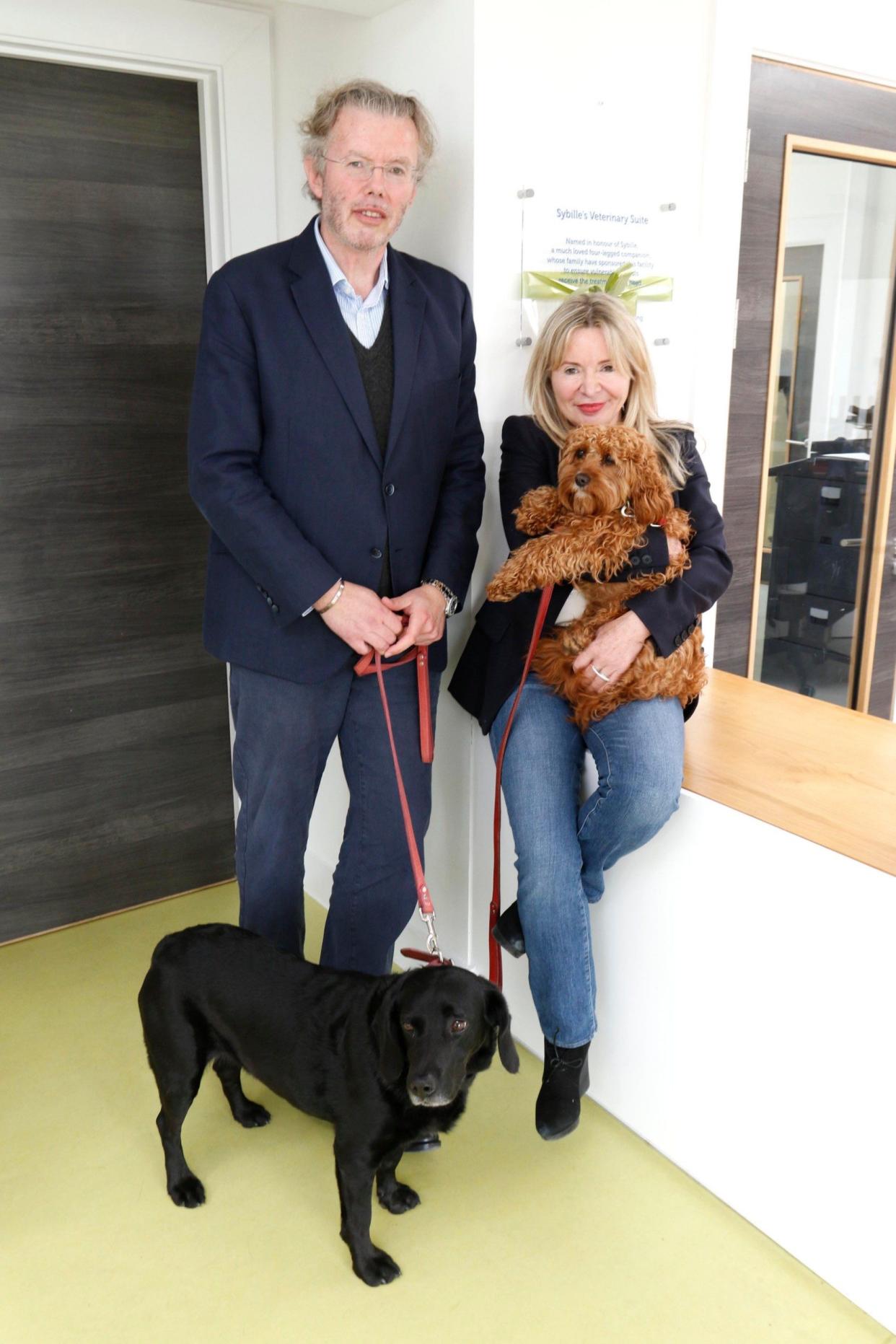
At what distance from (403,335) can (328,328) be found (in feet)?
0.47

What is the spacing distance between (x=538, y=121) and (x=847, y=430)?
4.43 ft

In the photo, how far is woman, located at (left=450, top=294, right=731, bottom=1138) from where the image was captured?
1870 millimetres

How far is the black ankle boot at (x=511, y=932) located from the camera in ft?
6.62

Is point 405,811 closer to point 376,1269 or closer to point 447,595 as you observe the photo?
point 447,595

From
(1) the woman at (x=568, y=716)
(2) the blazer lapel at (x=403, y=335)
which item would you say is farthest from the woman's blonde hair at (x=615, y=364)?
(2) the blazer lapel at (x=403, y=335)

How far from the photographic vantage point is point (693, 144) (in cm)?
238

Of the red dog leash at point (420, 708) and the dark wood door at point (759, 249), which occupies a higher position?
the dark wood door at point (759, 249)

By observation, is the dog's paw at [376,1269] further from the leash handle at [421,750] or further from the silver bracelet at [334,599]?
the silver bracelet at [334,599]

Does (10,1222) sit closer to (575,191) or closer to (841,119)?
(575,191)

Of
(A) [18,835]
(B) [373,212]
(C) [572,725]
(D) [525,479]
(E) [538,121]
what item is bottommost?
(A) [18,835]

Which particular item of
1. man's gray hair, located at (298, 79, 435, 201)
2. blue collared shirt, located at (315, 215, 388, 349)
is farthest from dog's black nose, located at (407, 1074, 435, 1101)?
man's gray hair, located at (298, 79, 435, 201)

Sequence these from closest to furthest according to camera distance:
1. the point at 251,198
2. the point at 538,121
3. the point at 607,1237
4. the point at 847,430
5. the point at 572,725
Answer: the point at 607,1237, the point at 572,725, the point at 538,121, the point at 251,198, the point at 847,430

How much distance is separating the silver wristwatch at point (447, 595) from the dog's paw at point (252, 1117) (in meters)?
1.01

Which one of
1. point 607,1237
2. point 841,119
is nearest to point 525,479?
point 607,1237
